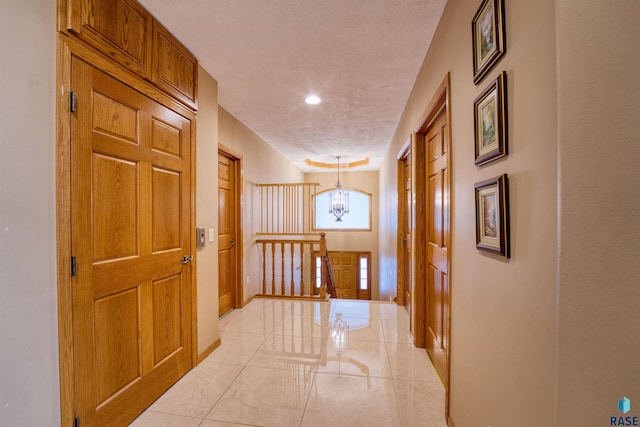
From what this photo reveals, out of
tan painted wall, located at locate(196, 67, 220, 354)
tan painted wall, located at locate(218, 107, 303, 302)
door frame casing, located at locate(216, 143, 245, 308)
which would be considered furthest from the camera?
door frame casing, located at locate(216, 143, 245, 308)

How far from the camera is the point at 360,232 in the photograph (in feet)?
24.6

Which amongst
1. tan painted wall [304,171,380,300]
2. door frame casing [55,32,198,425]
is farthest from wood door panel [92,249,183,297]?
tan painted wall [304,171,380,300]

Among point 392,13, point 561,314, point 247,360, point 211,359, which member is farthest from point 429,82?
point 211,359

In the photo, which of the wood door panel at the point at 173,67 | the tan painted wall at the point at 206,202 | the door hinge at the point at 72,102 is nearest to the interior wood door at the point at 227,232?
the tan painted wall at the point at 206,202

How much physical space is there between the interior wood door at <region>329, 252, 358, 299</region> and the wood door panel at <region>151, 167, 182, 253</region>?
579 cm

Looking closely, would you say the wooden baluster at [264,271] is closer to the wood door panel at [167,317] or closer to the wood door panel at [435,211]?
the wood door panel at [167,317]

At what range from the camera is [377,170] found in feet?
24.1

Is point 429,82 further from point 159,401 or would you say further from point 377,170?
point 377,170

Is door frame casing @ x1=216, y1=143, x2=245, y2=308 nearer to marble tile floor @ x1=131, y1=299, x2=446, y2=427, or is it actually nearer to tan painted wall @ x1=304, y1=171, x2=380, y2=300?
marble tile floor @ x1=131, y1=299, x2=446, y2=427

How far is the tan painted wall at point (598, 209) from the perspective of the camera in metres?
A: 0.53

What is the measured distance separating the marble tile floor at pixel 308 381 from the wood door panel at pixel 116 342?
32 centimetres

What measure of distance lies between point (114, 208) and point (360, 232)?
6459 millimetres

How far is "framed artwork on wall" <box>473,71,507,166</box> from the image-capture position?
0.97 metres

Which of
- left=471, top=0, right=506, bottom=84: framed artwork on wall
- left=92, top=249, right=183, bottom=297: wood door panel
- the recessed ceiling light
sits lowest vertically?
left=92, top=249, right=183, bottom=297: wood door panel
